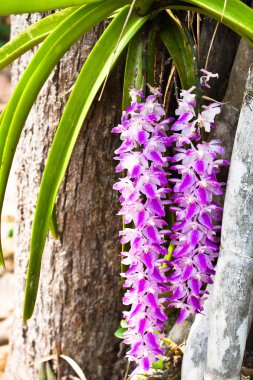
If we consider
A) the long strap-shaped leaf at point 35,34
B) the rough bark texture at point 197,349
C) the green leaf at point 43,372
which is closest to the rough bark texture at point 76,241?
the green leaf at point 43,372

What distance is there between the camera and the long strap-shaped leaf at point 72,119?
1.23 meters

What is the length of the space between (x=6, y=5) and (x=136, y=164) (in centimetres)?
39

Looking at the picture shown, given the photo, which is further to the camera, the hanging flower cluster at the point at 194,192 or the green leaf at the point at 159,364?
the green leaf at the point at 159,364

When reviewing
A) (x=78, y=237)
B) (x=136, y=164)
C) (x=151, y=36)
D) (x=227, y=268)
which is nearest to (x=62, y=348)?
(x=78, y=237)

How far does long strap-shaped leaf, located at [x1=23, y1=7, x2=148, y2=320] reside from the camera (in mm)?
1232

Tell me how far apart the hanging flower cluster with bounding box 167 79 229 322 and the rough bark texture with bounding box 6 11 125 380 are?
418 millimetres

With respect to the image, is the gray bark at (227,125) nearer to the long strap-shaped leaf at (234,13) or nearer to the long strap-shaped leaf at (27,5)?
the long strap-shaped leaf at (234,13)

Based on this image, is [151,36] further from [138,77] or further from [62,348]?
[62,348]

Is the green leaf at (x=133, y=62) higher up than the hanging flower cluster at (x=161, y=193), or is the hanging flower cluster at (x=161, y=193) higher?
the green leaf at (x=133, y=62)

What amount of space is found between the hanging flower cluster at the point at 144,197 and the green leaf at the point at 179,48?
148mm

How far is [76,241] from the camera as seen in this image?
5.69 feet

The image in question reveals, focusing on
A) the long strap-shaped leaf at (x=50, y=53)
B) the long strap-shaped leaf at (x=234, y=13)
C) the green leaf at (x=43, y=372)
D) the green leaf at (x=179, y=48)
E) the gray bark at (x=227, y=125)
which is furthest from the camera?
the green leaf at (x=43, y=372)

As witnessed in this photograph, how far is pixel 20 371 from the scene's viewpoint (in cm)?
200

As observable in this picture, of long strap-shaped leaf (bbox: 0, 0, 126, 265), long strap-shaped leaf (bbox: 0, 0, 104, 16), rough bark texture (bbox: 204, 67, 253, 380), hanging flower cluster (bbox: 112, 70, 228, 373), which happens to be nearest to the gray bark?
rough bark texture (bbox: 204, 67, 253, 380)
